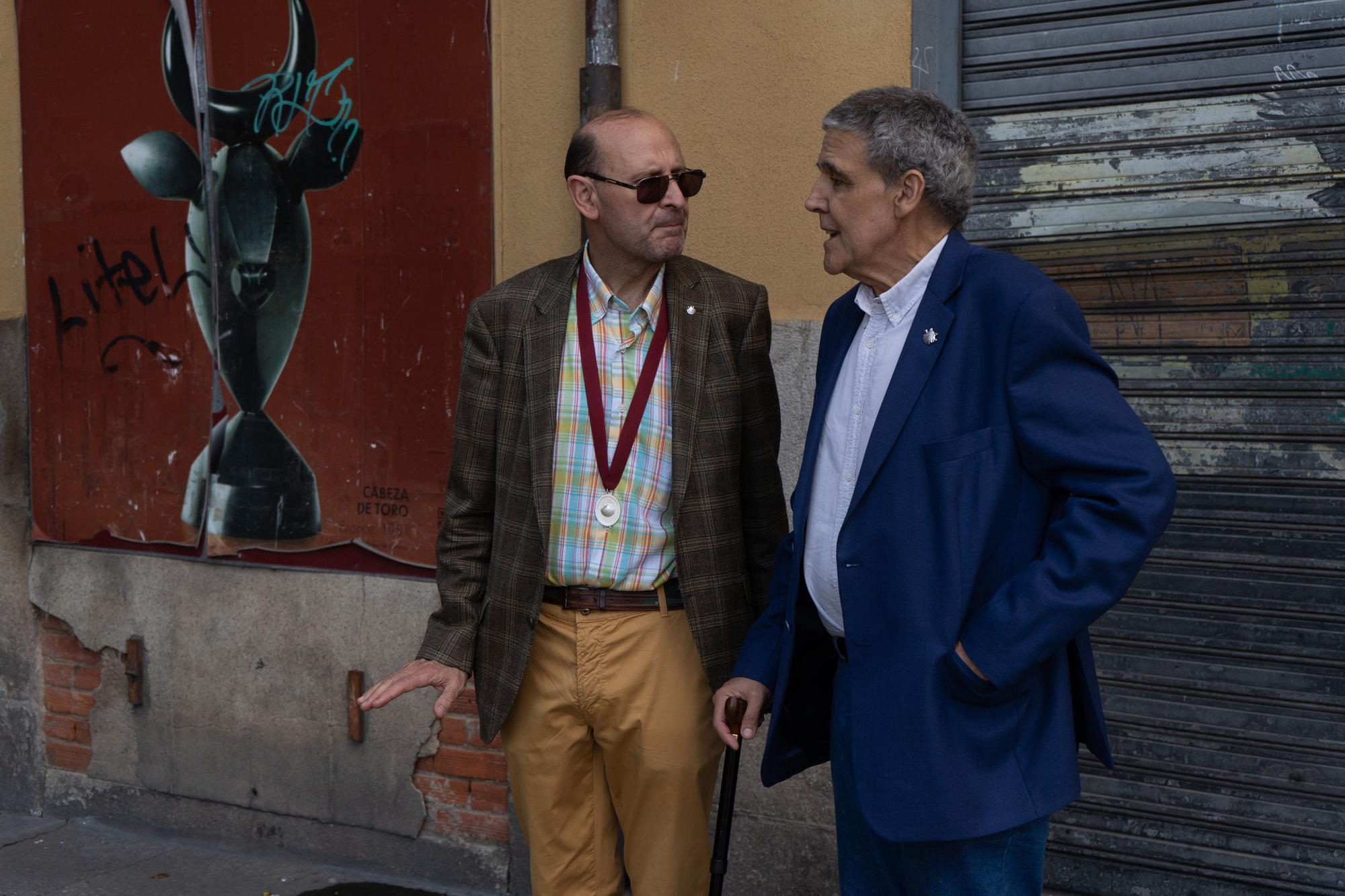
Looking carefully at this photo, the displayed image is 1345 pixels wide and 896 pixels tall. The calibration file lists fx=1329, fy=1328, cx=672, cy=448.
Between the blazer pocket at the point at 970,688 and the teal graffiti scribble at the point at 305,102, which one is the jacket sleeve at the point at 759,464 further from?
the teal graffiti scribble at the point at 305,102

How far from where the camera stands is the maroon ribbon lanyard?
291 cm

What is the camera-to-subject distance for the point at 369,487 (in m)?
4.75

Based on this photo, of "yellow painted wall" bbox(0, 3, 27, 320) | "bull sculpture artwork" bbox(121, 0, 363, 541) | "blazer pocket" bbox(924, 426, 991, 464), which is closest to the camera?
"blazer pocket" bbox(924, 426, 991, 464)

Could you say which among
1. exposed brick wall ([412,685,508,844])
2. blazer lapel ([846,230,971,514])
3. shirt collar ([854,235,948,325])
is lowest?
exposed brick wall ([412,685,508,844])

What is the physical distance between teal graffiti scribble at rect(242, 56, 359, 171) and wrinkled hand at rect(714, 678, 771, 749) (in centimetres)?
285

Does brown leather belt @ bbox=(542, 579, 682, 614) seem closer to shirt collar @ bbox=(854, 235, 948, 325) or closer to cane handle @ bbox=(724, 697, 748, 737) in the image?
cane handle @ bbox=(724, 697, 748, 737)

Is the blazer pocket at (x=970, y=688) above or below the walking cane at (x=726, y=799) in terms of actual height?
above


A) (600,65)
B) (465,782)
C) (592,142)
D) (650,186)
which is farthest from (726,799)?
(600,65)

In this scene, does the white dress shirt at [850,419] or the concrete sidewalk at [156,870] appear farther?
the concrete sidewalk at [156,870]

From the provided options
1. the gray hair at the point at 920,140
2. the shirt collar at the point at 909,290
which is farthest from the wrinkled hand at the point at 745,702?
the gray hair at the point at 920,140

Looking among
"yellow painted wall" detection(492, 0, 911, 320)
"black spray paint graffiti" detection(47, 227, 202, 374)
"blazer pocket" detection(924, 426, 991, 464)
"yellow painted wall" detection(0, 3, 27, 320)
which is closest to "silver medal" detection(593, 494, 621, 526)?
"blazer pocket" detection(924, 426, 991, 464)

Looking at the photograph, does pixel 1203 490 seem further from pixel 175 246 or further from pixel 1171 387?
pixel 175 246

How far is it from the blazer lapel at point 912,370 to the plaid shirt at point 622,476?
2.45 ft

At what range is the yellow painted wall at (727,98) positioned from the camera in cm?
386
